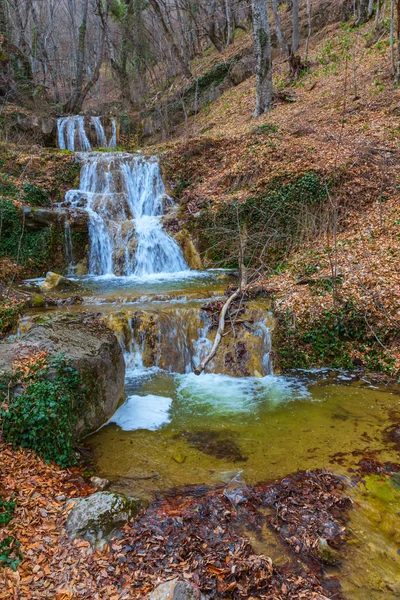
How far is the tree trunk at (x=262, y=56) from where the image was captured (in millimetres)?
14586

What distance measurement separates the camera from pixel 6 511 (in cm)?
328

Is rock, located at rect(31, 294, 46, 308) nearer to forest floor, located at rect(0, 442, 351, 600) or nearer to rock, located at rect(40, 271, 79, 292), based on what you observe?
rock, located at rect(40, 271, 79, 292)

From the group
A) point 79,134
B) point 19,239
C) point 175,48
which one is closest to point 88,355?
point 19,239

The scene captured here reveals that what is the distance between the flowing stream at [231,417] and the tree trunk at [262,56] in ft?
33.5

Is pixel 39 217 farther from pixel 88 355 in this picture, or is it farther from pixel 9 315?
pixel 88 355

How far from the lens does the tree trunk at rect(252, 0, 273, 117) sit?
47.9 feet

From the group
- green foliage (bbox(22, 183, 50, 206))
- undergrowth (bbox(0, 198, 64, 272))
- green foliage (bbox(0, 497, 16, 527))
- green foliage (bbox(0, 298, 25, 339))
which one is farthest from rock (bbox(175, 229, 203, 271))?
green foliage (bbox(0, 497, 16, 527))

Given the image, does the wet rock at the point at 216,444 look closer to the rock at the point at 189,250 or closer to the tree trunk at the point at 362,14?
the rock at the point at 189,250

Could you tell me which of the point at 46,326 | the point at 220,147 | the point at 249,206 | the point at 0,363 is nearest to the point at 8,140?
the point at 220,147

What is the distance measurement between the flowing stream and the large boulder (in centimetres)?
28

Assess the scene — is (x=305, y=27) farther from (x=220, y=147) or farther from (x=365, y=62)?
(x=220, y=147)

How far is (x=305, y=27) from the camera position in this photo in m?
22.2

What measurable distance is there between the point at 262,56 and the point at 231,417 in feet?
50.2

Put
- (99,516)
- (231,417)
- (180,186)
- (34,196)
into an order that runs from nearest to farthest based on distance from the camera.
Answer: (99,516) → (231,417) → (34,196) → (180,186)
